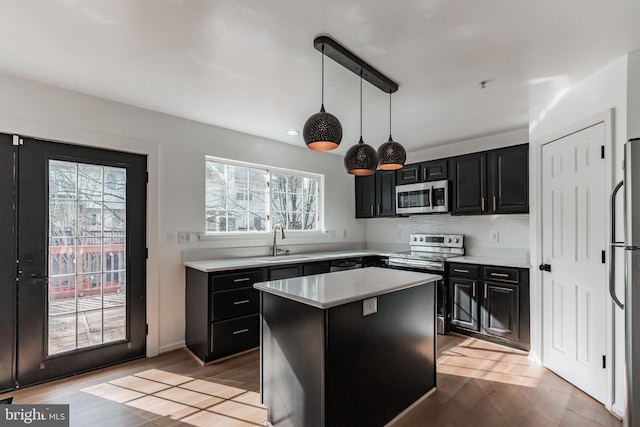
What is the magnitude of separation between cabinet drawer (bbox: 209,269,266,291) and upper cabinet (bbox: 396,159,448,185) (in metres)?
2.48

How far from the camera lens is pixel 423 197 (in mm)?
4320

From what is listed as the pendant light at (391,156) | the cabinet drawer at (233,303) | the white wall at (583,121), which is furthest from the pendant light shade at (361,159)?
the cabinet drawer at (233,303)

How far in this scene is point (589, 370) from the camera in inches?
95.7

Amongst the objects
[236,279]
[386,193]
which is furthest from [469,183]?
[236,279]

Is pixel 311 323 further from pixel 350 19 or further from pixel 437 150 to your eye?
pixel 437 150

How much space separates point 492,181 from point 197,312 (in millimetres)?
3556

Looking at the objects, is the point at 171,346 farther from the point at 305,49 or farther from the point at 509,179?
the point at 509,179

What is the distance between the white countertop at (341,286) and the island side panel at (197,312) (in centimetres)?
116

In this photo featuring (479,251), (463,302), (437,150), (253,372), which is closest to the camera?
(253,372)

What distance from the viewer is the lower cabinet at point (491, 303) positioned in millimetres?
3268

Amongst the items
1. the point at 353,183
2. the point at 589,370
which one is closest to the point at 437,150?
the point at 353,183

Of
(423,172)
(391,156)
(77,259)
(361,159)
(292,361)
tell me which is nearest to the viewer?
(292,361)

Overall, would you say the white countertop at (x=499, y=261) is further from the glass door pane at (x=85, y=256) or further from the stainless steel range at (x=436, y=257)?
the glass door pane at (x=85, y=256)

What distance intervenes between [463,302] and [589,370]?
1.35 m
